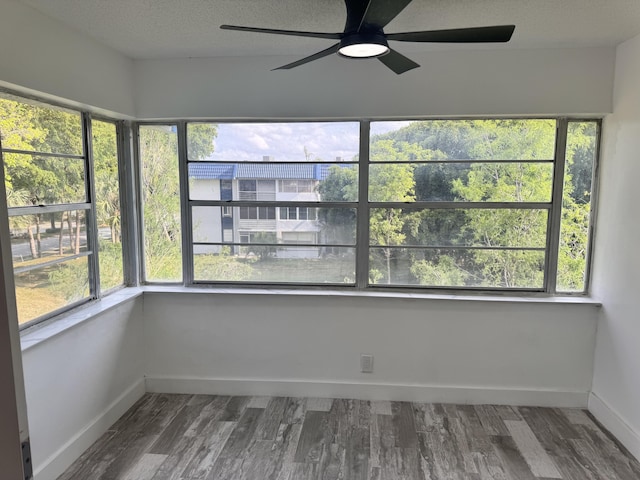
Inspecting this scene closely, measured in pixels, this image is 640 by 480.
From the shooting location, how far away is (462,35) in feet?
5.80

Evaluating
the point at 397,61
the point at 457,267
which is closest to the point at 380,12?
the point at 397,61

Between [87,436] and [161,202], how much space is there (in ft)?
5.35

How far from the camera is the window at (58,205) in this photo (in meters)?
2.19

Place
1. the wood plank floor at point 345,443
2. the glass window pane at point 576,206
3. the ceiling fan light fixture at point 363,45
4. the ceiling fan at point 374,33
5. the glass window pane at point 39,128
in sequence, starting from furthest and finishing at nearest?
the glass window pane at point 576,206
the wood plank floor at point 345,443
the glass window pane at point 39,128
the ceiling fan light fixture at point 363,45
the ceiling fan at point 374,33

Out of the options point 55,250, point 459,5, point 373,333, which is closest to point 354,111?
point 459,5

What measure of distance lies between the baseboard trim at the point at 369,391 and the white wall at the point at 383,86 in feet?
6.40

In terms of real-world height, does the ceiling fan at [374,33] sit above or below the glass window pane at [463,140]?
above

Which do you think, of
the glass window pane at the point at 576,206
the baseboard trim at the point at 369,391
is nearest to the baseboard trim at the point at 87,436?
the baseboard trim at the point at 369,391

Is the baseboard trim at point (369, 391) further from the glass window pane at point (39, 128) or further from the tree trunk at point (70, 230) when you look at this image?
the glass window pane at point (39, 128)

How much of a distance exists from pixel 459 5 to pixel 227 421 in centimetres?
282

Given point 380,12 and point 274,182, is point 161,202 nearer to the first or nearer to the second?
point 274,182

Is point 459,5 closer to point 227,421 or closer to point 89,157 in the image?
point 89,157

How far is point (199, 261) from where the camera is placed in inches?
129

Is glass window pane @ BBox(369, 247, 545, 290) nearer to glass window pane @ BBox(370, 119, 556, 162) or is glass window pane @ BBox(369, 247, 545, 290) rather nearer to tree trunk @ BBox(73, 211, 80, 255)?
glass window pane @ BBox(370, 119, 556, 162)
